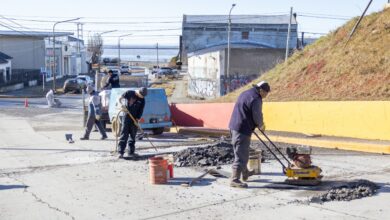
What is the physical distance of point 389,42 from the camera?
69.0 ft

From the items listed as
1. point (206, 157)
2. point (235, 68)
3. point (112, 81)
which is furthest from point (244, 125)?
point (235, 68)

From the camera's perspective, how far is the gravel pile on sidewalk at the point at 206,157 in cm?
1207

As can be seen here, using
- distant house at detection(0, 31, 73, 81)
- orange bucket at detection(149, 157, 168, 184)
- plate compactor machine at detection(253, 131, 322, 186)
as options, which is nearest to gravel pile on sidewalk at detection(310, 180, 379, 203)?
plate compactor machine at detection(253, 131, 322, 186)

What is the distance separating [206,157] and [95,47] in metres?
116

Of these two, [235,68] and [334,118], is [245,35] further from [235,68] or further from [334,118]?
[334,118]

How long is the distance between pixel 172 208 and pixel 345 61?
14217 millimetres

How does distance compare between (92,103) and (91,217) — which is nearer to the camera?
(91,217)

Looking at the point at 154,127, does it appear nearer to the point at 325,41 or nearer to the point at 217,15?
the point at 325,41

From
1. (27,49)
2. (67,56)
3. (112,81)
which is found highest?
(27,49)

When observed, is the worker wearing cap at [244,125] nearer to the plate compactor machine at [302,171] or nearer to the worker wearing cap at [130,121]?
the plate compactor machine at [302,171]

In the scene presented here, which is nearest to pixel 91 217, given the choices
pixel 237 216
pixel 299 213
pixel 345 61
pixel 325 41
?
pixel 237 216

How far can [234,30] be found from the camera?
92.3 meters

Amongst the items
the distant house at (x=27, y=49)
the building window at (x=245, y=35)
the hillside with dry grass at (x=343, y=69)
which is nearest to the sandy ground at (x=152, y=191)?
the hillside with dry grass at (x=343, y=69)

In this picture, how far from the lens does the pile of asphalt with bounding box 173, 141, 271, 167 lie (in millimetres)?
12070
